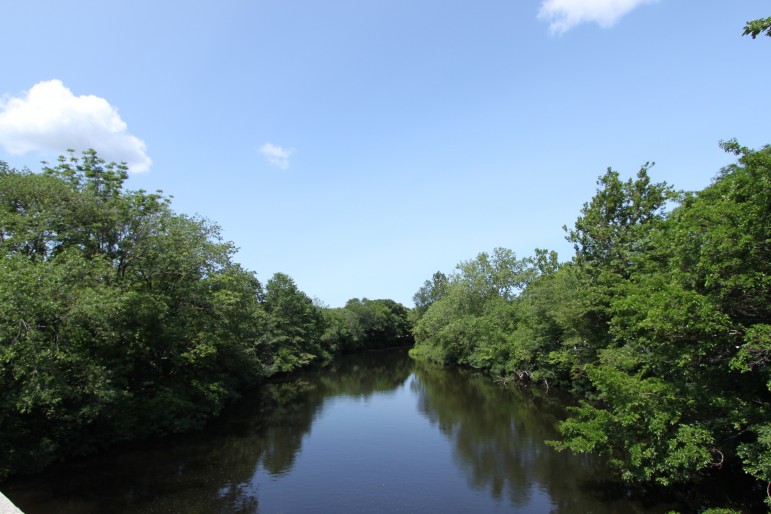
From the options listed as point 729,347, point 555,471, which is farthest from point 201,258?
point 729,347

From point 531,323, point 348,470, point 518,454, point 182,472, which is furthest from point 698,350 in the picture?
point 531,323

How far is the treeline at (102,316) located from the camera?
1698 centimetres

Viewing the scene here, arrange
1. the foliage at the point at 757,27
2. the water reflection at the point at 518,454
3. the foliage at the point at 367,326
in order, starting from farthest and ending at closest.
→ 1. the foliage at the point at 367,326
2. the water reflection at the point at 518,454
3. the foliage at the point at 757,27

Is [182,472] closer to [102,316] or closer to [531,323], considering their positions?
[102,316]

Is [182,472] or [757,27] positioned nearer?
[757,27]

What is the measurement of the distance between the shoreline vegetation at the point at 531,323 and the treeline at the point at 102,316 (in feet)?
0.30

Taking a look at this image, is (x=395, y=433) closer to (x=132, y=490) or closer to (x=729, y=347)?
(x=132, y=490)

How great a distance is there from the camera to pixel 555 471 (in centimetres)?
1917

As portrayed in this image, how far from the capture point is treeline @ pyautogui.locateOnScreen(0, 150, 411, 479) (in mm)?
16984

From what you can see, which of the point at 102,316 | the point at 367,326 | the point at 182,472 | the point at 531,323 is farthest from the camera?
the point at 367,326

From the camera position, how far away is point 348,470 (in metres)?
20.3

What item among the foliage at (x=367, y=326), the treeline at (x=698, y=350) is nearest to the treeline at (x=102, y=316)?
the treeline at (x=698, y=350)

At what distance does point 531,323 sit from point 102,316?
107 feet

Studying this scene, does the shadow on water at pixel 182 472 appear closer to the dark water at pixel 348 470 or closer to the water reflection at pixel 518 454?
the dark water at pixel 348 470
